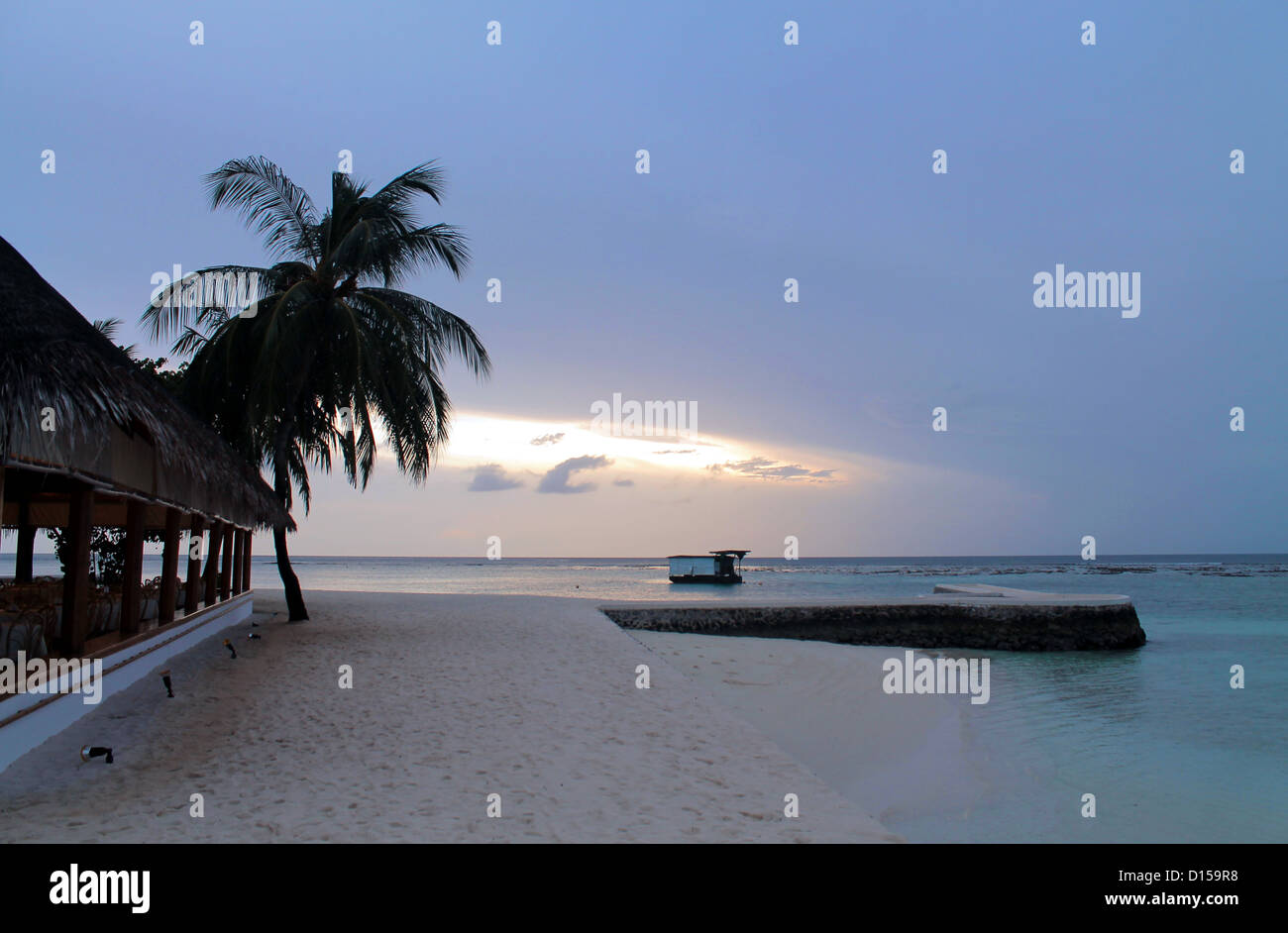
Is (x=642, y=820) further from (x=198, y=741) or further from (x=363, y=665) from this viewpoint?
(x=363, y=665)

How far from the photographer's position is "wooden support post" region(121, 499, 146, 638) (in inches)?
293

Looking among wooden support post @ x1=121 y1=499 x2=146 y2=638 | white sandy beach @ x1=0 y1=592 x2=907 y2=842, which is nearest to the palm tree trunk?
white sandy beach @ x1=0 y1=592 x2=907 y2=842

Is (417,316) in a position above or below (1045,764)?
above

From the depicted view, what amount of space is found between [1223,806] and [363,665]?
29.0ft

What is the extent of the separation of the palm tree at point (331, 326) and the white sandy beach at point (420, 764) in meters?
4.44

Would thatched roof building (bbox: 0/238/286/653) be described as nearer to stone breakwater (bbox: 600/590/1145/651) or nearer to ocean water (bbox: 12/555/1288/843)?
ocean water (bbox: 12/555/1288/843)

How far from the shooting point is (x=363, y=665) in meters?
9.14

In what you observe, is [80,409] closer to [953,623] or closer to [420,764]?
[420,764]

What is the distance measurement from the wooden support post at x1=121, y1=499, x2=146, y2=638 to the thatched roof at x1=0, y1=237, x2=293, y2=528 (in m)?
0.41

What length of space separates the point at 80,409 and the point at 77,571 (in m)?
2.10

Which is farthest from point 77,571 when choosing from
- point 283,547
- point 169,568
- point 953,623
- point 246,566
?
point 953,623

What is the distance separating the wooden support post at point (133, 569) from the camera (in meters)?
7.45
